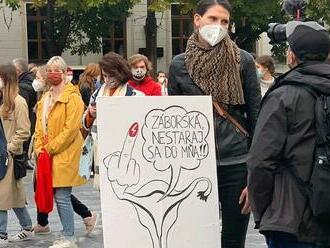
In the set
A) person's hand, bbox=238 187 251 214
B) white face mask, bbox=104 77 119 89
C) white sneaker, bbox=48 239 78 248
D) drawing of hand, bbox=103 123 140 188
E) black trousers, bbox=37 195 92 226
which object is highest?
white face mask, bbox=104 77 119 89

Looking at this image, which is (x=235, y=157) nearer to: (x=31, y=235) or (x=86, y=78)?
(x=31, y=235)

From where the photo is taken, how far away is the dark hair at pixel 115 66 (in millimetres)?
6840

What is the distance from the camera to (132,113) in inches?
176

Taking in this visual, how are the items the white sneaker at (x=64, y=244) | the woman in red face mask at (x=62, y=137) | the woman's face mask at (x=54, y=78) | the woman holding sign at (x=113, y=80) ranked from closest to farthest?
1. the woman holding sign at (x=113, y=80)
2. the white sneaker at (x=64, y=244)
3. the woman in red face mask at (x=62, y=137)
4. the woman's face mask at (x=54, y=78)

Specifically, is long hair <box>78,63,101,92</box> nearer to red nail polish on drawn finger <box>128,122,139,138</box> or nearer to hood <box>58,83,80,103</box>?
hood <box>58,83,80,103</box>

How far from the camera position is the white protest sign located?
4.43 m

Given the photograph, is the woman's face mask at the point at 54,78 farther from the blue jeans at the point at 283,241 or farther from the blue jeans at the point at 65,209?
the blue jeans at the point at 283,241

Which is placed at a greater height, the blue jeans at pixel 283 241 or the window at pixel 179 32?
the window at pixel 179 32

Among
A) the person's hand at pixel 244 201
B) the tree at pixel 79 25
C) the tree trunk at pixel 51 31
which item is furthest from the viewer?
the tree trunk at pixel 51 31

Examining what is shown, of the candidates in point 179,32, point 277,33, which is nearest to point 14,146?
point 277,33

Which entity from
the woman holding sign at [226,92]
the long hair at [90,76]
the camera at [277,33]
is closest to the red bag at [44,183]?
the woman holding sign at [226,92]

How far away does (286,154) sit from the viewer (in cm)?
355

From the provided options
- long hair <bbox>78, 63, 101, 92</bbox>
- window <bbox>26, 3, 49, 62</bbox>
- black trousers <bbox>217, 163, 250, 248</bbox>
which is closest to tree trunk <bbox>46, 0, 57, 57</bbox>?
window <bbox>26, 3, 49, 62</bbox>

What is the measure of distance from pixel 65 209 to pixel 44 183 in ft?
1.04
